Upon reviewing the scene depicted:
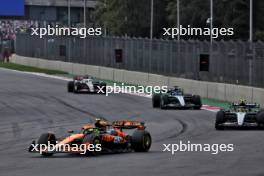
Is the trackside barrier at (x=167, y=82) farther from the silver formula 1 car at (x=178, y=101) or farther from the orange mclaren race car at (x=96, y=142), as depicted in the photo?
the orange mclaren race car at (x=96, y=142)

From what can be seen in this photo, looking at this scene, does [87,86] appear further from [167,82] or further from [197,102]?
[197,102]

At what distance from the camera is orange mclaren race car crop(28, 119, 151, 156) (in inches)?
726

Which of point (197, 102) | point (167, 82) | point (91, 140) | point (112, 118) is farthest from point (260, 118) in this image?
point (167, 82)

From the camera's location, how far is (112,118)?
98.7 feet

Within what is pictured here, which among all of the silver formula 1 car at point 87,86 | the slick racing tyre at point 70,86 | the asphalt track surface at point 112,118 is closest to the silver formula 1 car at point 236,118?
the asphalt track surface at point 112,118

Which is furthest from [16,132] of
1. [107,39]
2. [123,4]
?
[123,4]

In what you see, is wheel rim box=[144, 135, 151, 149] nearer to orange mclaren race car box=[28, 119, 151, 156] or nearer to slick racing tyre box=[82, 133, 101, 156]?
orange mclaren race car box=[28, 119, 151, 156]

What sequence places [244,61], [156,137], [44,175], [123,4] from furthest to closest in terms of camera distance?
[123,4], [244,61], [156,137], [44,175]

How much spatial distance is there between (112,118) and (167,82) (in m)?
15.2

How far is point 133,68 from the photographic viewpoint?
173 feet

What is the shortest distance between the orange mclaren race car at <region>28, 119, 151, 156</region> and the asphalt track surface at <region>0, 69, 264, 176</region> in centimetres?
21

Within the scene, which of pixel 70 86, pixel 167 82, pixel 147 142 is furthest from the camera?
pixel 167 82

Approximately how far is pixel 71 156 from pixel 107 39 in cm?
3962

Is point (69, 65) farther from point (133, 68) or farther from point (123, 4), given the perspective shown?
point (123, 4)
